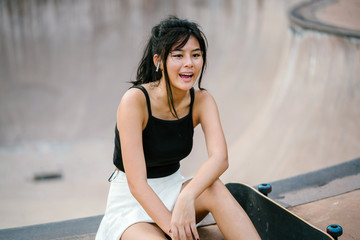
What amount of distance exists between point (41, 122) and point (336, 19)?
663 cm

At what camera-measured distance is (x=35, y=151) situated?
26.3 feet

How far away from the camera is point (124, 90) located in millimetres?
9188

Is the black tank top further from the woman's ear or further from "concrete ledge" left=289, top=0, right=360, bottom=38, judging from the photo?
"concrete ledge" left=289, top=0, right=360, bottom=38

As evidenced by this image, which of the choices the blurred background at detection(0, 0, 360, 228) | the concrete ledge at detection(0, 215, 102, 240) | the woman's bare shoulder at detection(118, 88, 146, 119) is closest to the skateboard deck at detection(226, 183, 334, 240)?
the woman's bare shoulder at detection(118, 88, 146, 119)

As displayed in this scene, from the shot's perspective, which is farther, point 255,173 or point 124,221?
point 255,173

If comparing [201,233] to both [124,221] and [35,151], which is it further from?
[35,151]

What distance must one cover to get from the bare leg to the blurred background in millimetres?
3540

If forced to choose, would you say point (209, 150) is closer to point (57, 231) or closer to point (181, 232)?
point (181, 232)

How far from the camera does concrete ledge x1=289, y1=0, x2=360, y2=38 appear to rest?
5.30 meters

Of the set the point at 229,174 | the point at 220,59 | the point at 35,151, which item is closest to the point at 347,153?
the point at 229,174

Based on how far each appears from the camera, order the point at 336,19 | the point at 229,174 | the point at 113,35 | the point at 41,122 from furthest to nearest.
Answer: the point at 113,35 < the point at 41,122 < the point at 336,19 < the point at 229,174

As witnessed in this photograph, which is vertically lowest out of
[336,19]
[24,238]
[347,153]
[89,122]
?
[89,122]

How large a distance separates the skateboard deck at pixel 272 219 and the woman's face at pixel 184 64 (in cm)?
68

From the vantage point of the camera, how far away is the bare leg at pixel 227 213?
1519 millimetres
